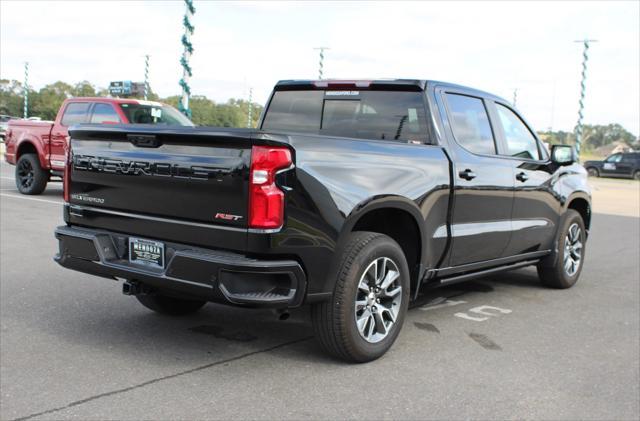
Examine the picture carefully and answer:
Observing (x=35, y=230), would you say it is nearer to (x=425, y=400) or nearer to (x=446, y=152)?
(x=446, y=152)

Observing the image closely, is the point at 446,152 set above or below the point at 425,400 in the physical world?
above

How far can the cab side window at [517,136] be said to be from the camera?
5.99 meters

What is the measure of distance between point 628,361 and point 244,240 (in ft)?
9.22

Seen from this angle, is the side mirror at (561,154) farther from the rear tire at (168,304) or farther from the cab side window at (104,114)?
the cab side window at (104,114)

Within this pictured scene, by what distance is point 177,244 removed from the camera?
3.92 metres

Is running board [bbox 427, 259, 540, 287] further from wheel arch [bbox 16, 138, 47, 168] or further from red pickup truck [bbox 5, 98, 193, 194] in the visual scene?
wheel arch [bbox 16, 138, 47, 168]

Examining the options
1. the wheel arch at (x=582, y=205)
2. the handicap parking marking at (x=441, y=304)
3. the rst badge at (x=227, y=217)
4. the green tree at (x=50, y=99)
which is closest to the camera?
the rst badge at (x=227, y=217)

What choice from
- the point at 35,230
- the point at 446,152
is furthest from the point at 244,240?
the point at 35,230

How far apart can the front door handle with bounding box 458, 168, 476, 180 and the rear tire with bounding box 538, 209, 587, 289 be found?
1.99 m

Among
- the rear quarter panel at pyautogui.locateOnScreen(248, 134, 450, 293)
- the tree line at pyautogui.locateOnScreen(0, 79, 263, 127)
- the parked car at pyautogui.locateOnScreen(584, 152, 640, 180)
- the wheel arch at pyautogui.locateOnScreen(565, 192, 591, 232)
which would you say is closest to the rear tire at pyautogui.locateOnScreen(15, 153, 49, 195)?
the tree line at pyautogui.locateOnScreen(0, 79, 263, 127)

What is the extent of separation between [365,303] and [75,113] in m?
10.6

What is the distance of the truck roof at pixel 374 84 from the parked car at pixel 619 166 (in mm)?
36883

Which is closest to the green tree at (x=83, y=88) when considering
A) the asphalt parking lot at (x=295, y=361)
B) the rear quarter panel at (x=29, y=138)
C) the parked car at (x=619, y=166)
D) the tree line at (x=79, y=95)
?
the tree line at (x=79, y=95)

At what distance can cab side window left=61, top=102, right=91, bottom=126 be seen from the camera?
1307 cm
